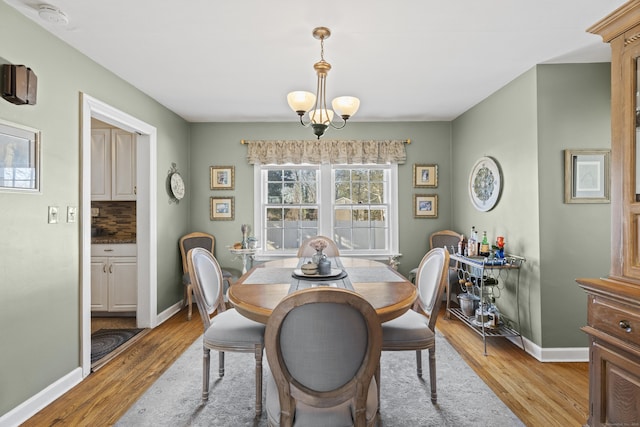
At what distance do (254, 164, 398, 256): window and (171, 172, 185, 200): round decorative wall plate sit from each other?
1045mm

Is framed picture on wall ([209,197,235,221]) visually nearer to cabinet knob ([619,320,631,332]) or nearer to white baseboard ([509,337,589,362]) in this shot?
white baseboard ([509,337,589,362])

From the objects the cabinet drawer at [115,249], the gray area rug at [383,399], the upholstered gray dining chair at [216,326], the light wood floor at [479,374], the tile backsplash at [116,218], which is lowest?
the light wood floor at [479,374]

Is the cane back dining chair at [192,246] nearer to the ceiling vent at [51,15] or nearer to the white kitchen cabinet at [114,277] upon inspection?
the white kitchen cabinet at [114,277]

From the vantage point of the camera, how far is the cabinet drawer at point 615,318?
1.55 meters

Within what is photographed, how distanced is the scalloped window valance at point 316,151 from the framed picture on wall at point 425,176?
34cm

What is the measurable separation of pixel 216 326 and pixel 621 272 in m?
2.32

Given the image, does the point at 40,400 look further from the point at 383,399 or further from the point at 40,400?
the point at 383,399

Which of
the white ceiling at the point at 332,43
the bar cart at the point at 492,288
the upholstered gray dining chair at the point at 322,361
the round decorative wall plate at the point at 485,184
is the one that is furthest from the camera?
the round decorative wall plate at the point at 485,184

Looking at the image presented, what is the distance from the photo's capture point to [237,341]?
6.82ft

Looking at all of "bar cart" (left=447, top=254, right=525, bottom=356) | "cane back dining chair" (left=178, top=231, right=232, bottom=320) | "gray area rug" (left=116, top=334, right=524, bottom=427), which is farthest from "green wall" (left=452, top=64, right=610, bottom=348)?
"cane back dining chair" (left=178, top=231, right=232, bottom=320)

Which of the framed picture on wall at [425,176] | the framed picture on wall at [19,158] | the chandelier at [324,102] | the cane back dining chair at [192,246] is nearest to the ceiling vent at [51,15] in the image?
the framed picture on wall at [19,158]

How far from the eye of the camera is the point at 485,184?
376 centimetres

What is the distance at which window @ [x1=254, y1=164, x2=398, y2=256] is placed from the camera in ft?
15.6

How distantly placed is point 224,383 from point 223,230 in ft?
8.27
